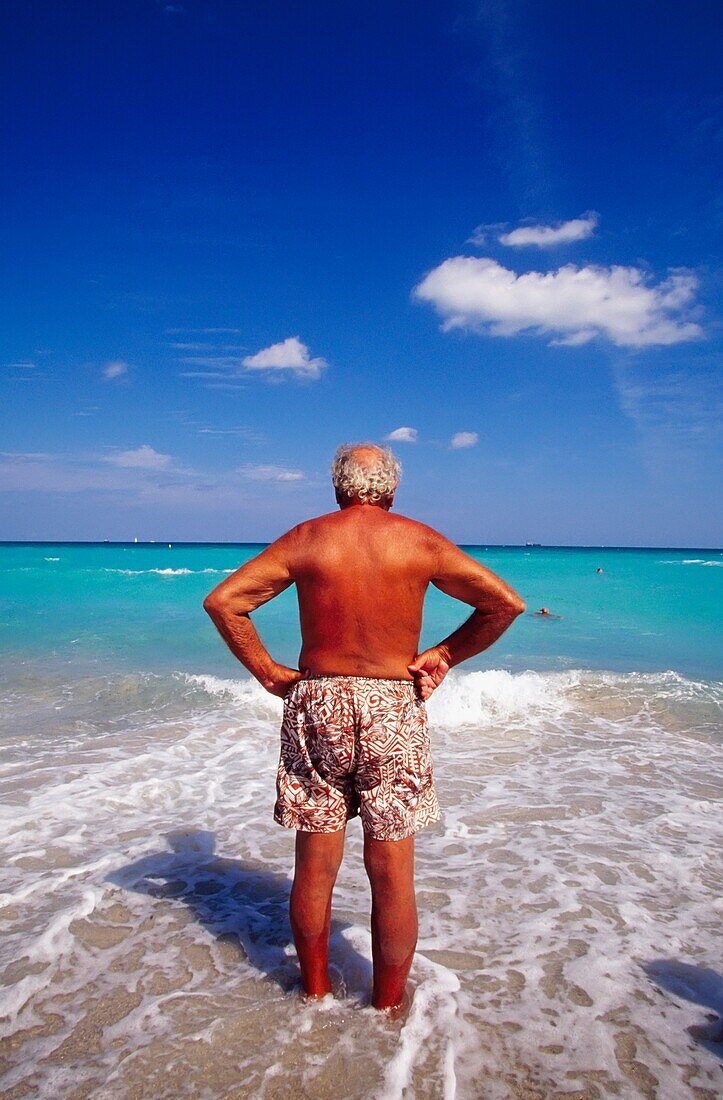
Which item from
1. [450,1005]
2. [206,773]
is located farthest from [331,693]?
[206,773]

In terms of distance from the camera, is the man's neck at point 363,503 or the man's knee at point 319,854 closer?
the man's knee at point 319,854

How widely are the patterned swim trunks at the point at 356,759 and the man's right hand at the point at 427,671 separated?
0.17 ft

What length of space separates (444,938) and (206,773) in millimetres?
3585

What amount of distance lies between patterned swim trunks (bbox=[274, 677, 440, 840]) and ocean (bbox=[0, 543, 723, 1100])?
1.07 metres

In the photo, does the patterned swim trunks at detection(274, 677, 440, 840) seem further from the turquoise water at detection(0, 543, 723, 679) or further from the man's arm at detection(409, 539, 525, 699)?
the turquoise water at detection(0, 543, 723, 679)

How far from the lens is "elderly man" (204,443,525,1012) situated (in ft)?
8.88

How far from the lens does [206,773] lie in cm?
666

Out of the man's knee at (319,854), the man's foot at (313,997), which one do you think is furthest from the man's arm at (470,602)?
the man's foot at (313,997)

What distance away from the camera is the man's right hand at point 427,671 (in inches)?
110

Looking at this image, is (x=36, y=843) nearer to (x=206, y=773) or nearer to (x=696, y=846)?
(x=206, y=773)

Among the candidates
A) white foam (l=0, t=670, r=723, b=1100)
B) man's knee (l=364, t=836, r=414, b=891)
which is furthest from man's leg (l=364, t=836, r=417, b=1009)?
white foam (l=0, t=670, r=723, b=1100)

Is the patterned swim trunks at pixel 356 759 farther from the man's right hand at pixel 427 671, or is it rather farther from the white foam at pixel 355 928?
the white foam at pixel 355 928

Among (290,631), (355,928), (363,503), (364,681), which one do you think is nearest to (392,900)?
(364,681)

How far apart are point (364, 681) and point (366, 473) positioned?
3.04 feet
